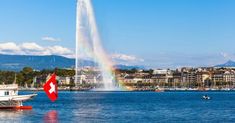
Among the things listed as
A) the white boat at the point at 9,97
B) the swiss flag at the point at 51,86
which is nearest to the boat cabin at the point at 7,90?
the white boat at the point at 9,97

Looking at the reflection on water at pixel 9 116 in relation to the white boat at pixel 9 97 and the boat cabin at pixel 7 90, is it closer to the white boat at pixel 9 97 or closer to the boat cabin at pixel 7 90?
the white boat at pixel 9 97

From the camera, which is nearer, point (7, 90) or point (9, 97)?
point (9, 97)

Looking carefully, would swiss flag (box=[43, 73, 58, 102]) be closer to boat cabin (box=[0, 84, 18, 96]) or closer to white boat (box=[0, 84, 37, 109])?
white boat (box=[0, 84, 37, 109])

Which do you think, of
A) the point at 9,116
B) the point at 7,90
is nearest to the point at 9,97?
the point at 7,90

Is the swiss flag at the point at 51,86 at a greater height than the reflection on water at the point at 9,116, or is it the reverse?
the swiss flag at the point at 51,86

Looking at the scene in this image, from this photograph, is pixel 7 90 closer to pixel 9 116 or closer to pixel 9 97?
pixel 9 97

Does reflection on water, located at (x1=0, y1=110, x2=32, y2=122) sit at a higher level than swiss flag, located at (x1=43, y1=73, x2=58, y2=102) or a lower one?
lower

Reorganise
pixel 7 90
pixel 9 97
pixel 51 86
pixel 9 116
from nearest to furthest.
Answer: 1. pixel 9 116
2. pixel 51 86
3. pixel 9 97
4. pixel 7 90

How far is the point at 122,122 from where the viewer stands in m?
53.5

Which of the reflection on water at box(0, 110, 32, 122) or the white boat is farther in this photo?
the white boat

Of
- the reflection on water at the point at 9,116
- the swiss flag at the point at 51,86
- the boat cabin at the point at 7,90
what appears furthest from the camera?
the boat cabin at the point at 7,90

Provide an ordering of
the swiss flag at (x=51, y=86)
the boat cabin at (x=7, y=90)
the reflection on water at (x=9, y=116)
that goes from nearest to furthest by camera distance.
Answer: the reflection on water at (x=9, y=116) < the swiss flag at (x=51, y=86) < the boat cabin at (x=7, y=90)

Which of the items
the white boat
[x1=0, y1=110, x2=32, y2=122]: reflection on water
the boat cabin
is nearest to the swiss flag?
the white boat

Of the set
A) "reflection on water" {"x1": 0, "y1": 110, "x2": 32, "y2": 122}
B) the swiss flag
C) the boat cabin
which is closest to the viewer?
"reflection on water" {"x1": 0, "y1": 110, "x2": 32, "y2": 122}
